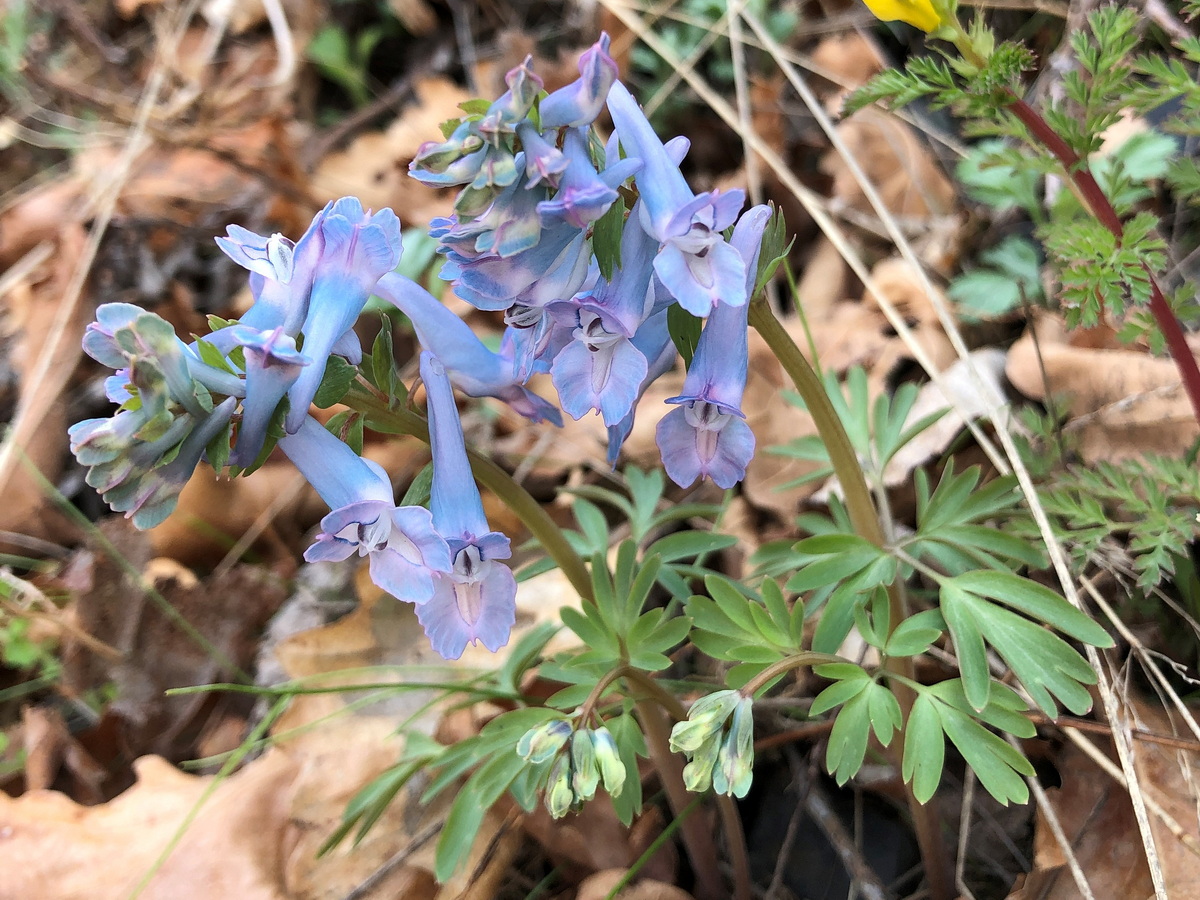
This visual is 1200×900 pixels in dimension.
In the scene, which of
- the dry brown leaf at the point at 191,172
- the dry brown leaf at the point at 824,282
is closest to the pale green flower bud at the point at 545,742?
the dry brown leaf at the point at 824,282

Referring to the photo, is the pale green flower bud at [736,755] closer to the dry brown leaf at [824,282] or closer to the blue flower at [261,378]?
the blue flower at [261,378]

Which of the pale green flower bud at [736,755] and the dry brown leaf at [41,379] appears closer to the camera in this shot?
the pale green flower bud at [736,755]

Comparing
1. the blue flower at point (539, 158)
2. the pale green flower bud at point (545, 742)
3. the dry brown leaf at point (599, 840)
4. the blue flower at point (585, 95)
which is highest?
the blue flower at point (585, 95)

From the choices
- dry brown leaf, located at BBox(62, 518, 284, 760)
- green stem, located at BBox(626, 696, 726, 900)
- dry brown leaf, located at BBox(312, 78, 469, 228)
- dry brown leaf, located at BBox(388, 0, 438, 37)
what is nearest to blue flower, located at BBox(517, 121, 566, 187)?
green stem, located at BBox(626, 696, 726, 900)

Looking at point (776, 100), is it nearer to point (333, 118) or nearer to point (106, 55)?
point (333, 118)

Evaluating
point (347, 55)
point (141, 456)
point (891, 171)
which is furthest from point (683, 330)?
point (347, 55)

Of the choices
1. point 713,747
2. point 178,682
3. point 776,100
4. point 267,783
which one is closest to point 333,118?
point 776,100

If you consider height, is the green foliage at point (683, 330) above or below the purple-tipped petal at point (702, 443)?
above

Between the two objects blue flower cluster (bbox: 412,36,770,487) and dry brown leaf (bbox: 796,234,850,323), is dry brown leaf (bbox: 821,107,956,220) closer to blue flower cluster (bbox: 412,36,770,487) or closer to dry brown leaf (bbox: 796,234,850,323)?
dry brown leaf (bbox: 796,234,850,323)
